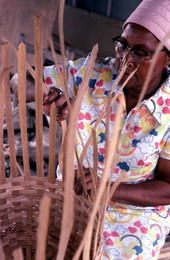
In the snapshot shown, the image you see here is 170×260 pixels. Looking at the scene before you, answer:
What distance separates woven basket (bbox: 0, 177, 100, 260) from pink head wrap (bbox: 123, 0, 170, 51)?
46 centimetres

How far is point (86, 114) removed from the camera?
109 centimetres

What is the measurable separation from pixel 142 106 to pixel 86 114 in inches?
6.7

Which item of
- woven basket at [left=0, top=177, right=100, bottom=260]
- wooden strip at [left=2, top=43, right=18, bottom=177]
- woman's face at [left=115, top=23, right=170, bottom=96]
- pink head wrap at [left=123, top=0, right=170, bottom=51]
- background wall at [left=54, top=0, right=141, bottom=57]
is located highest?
background wall at [left=54, top=0, right=141, bottom=57]

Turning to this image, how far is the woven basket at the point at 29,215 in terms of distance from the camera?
79 centimetres

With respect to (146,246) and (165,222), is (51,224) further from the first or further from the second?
(165,222)

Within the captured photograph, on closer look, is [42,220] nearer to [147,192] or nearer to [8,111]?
[8,111]

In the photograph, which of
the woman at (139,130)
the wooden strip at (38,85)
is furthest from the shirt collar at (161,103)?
the wooden strip at (38,85)

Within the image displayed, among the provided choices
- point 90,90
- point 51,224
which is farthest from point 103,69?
point 51,224

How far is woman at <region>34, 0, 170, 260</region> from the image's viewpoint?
956 mm

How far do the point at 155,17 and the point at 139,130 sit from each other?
1.01 feet

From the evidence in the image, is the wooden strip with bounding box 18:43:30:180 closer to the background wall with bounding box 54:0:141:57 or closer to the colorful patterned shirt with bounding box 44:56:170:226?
the colorful patterned shirt with bounding box 44:56:170:226

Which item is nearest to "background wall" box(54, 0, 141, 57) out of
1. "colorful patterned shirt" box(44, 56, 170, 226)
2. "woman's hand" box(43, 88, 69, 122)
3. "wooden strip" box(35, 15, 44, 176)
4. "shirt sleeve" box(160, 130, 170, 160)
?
"colorful patterned shirt" box(44, 56, 170, 226)

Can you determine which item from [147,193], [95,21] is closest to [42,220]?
[147,193]

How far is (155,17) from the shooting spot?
957 mm
